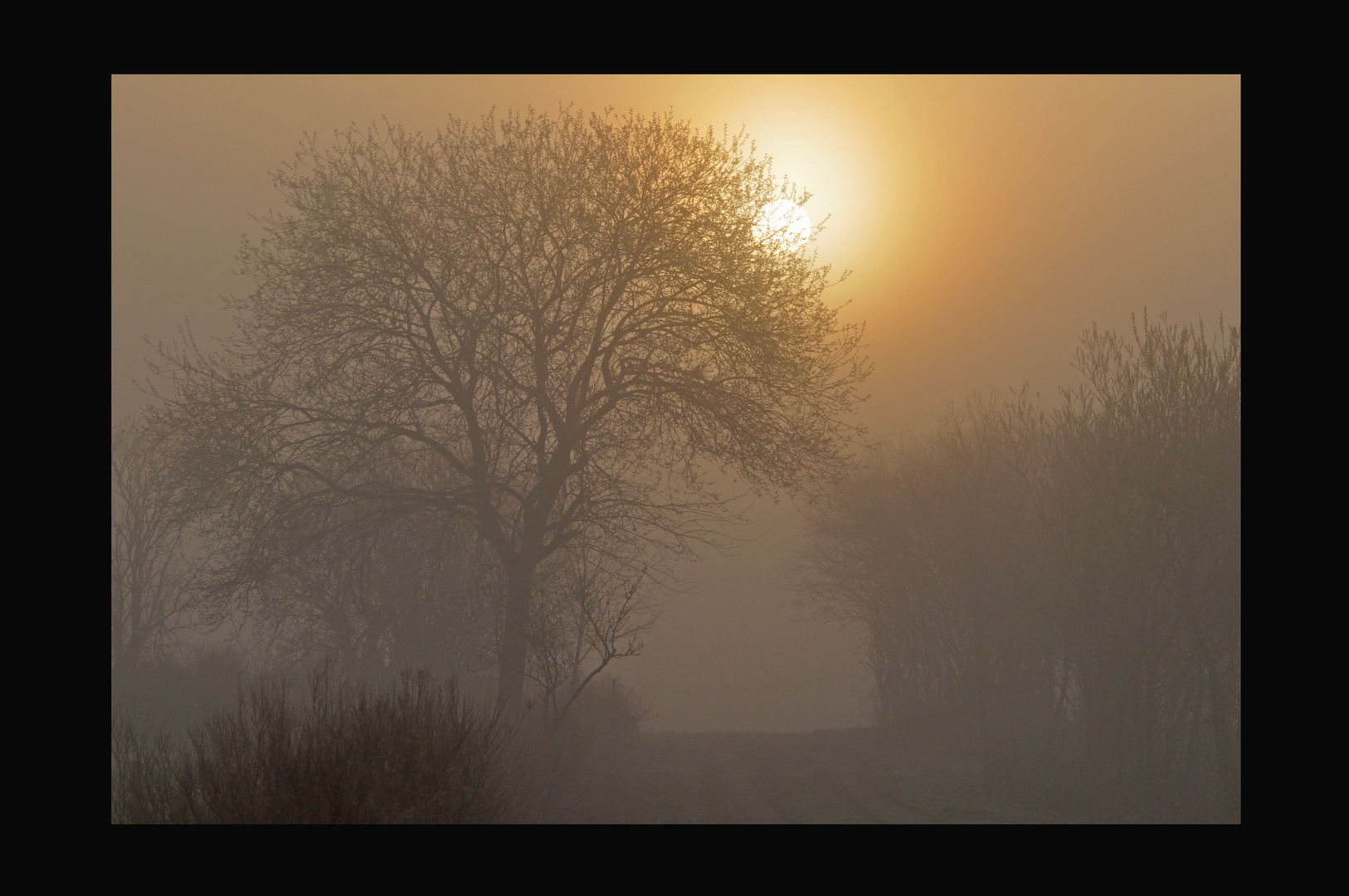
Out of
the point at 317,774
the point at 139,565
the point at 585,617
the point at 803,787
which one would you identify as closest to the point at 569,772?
the point at 585,617

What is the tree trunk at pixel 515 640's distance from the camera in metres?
16.1

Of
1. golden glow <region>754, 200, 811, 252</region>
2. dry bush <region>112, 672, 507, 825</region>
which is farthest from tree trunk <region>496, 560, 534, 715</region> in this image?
golden glow <region>754, 200, 811, 252</region>

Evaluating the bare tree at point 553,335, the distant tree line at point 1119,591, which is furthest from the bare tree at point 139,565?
the distant tree line at point 1119,591

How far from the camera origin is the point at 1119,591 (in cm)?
1664

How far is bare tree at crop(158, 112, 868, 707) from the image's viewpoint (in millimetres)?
16750

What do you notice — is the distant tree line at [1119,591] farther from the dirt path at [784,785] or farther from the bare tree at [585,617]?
the bare tree at [585,617]

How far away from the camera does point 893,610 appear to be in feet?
98.9

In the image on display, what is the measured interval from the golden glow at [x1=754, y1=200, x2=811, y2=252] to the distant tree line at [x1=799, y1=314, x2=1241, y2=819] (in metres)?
5.54

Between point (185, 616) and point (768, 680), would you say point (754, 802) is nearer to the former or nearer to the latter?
point (185, 616)

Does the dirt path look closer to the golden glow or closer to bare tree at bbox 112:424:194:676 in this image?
the golden glow

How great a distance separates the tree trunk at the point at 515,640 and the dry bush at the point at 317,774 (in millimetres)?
5963

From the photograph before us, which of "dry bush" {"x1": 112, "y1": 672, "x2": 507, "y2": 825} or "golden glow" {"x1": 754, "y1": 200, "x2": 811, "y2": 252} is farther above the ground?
"golden glow" {"x1": 754, "y1": 200, "x2": 811, "y2": 252}
